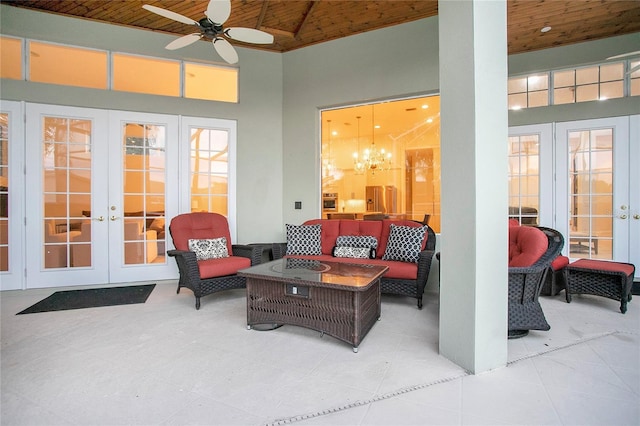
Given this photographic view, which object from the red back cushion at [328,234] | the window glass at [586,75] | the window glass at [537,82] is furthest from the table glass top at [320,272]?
the window glass at [586,75]

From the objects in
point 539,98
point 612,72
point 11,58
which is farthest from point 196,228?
point 612,72

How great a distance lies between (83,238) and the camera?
14.8 ft

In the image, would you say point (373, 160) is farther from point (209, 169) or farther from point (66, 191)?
point (66, 191)

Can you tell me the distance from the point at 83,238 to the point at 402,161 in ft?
20.9

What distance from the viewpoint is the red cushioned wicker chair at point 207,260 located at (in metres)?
3.64

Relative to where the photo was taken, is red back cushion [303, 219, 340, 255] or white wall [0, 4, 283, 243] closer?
white wall [0, 4, 283, 243]

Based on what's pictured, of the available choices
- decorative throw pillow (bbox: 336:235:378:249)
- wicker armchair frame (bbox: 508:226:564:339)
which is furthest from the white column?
decorative throw pillow (bbox: 336:235:378:249)

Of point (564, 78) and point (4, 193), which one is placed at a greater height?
point (564, 78)

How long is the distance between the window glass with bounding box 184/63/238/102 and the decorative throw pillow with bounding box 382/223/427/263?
337cm

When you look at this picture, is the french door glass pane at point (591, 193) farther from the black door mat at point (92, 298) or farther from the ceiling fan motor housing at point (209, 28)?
the black door mat at point (92, 298)

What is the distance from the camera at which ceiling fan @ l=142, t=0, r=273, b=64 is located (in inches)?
117

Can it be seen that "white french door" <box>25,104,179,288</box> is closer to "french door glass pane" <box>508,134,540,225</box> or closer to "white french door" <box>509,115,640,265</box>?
"french door glass pane" <box>508,134,540,225</box>

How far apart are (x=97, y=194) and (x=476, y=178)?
4771mm

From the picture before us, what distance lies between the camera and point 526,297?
273 cm
